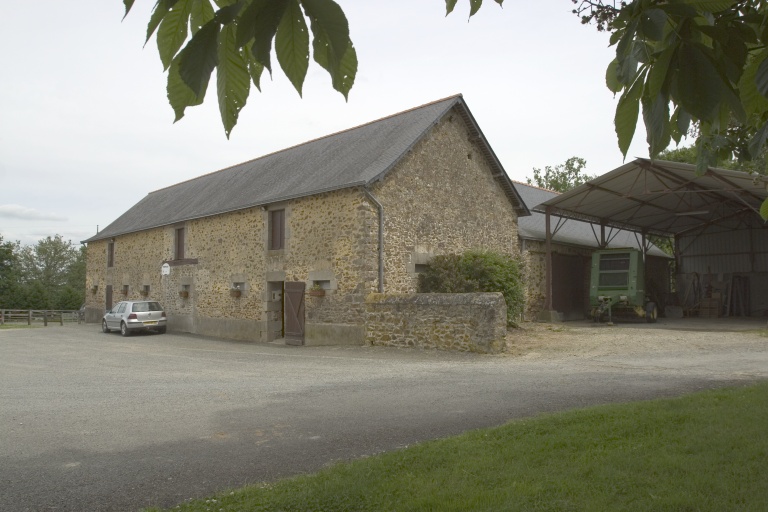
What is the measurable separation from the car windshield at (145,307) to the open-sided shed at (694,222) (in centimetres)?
1504

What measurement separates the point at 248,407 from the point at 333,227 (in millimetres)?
9075

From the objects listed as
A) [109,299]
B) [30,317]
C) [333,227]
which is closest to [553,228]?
[333,227]

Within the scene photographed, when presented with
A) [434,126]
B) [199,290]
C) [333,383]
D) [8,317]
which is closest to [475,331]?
[333,383]

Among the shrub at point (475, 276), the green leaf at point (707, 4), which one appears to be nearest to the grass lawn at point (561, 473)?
the green leaf at point (707, 4)

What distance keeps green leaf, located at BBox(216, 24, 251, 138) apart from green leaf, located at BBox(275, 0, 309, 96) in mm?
123

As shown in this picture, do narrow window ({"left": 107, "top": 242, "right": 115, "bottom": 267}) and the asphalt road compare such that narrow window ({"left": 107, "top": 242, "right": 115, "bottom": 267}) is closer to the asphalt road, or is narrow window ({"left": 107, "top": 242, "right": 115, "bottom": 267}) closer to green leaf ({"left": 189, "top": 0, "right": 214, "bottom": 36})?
the asphalt road

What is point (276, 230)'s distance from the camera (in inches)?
734

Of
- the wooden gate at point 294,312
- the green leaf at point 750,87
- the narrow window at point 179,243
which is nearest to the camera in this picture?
the green leaf at point 750,87

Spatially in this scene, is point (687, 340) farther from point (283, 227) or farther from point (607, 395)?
point (283, 227)

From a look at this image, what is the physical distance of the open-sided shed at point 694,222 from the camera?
21.0 meters

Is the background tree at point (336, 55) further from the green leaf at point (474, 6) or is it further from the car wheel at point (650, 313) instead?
the car wheel at point (650, 313)

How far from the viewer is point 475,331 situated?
43.8ft

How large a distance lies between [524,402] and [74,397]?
6598 millimetres

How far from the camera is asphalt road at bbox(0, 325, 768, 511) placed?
493cm
